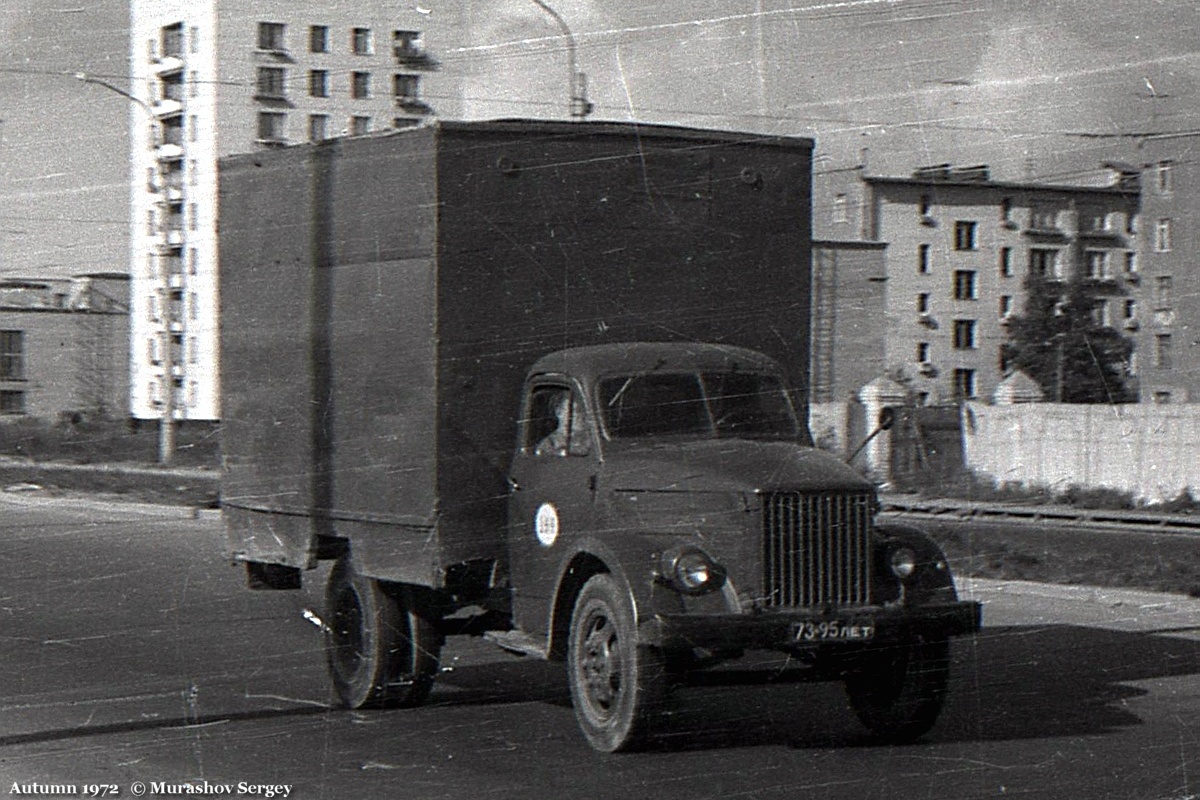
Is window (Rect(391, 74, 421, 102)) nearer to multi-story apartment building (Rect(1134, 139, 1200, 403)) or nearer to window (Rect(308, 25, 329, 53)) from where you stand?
window (Rect(308, 25, 329, 53))

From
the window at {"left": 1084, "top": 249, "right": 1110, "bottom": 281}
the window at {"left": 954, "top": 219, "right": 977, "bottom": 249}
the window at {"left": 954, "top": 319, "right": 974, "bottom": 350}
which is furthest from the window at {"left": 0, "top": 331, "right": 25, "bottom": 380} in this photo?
the window at {"left": 1084, "top": 249, "right": 1110, "bottom": 281}

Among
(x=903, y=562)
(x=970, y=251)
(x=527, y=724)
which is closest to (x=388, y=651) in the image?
(x=527, y=724)

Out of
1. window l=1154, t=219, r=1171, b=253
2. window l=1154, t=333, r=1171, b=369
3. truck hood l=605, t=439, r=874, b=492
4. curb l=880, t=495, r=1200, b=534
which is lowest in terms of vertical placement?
curb l=880, t=495, r=1200, b=534

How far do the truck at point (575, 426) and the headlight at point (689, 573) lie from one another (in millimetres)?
15

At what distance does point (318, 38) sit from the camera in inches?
1391

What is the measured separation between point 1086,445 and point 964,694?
124ft

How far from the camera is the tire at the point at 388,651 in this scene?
10844mm

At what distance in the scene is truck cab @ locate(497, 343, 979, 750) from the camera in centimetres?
897

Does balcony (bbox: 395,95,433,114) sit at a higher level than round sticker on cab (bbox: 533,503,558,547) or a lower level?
higher

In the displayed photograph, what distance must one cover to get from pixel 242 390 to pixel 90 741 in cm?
351

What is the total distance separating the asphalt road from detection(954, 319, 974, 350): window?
8110cm

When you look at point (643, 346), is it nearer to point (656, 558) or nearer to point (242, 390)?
point (656, 558)

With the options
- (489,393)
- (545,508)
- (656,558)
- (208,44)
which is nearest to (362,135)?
(489,393)

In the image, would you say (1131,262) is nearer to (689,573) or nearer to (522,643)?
(522,643)
